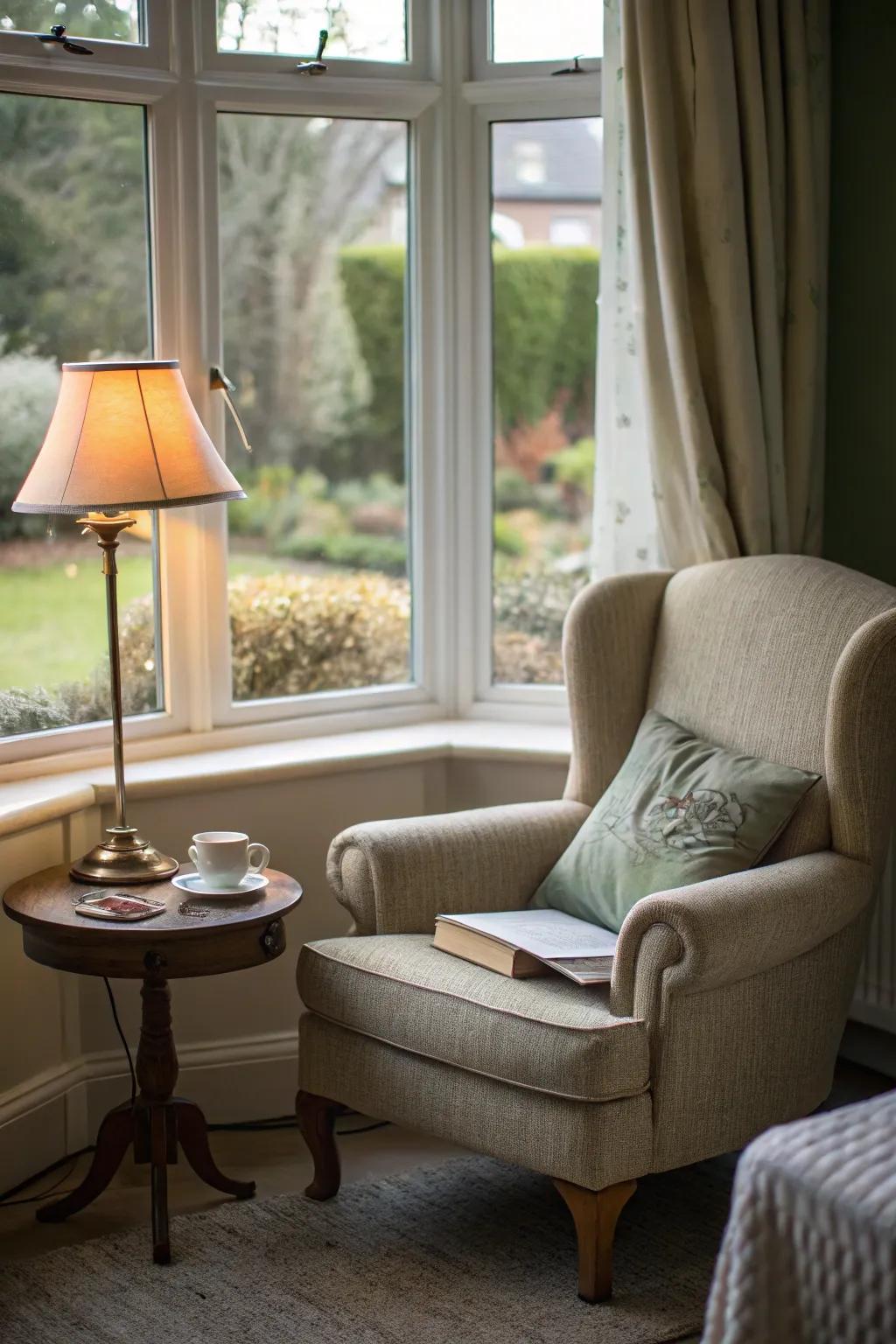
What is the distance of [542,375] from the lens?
11.0 ft

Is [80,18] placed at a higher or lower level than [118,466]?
higher

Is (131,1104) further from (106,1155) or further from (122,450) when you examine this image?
(122,450)

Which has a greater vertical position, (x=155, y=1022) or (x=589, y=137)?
(x=589, y=137)

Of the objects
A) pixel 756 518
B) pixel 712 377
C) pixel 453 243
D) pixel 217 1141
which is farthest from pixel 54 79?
pixel 217 1141

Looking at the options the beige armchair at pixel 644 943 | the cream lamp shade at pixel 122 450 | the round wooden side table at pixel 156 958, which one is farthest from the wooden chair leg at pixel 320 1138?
the cream lamp shade at pixel 122 450

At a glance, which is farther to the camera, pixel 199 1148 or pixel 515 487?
pixel 515 487

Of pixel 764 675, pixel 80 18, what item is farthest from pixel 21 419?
pixel 764 675

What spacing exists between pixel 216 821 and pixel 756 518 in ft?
4.08

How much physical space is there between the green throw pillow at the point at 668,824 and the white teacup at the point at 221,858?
581 mm

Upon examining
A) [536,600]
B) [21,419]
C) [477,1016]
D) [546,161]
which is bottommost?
[477,1016]

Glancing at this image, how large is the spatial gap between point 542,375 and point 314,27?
0.88 meters

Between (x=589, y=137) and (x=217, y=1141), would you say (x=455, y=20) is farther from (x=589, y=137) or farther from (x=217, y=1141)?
(x=217, y=1141)

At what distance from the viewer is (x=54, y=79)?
282cm

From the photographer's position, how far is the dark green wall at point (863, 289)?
9.86 ft
